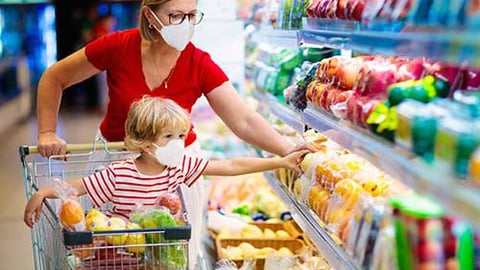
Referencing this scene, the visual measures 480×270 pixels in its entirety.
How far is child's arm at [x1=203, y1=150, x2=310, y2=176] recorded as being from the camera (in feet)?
11.1

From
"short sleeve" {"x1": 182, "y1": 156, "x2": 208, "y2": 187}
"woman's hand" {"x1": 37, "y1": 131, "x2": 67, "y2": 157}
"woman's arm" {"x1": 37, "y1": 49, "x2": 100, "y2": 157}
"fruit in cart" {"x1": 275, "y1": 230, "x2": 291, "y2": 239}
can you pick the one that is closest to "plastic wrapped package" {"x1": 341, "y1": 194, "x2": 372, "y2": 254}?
"short sleeve" {"x1": 182, "y1": 156, "x2": 208, "y2": 187}

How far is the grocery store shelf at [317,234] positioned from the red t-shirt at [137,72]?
62cm

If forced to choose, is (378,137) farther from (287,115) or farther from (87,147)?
(287,115)

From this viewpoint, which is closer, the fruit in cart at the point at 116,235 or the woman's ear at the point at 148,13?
the fruit in cart at the point at 116,235

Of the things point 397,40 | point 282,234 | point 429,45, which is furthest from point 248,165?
point 429,45

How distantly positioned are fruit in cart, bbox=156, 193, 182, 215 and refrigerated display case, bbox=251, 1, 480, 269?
19.9 inches

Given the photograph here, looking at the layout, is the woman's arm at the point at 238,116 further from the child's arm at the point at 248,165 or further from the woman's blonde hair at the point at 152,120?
the woman's blonde hair at the point at 152,120

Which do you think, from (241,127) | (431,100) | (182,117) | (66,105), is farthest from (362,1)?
(66,105)

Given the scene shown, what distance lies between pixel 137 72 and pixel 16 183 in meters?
5.16

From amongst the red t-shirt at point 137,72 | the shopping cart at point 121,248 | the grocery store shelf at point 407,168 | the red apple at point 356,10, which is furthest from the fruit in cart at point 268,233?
the red apple at point 356,10

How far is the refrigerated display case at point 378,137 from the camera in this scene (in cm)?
161

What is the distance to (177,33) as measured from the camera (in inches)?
136

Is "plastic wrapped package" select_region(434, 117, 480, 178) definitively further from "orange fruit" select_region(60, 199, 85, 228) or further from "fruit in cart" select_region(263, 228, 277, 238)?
"fruit in cart" select_region(263, 228, 277, 238)

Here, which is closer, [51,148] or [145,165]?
[145,165]
